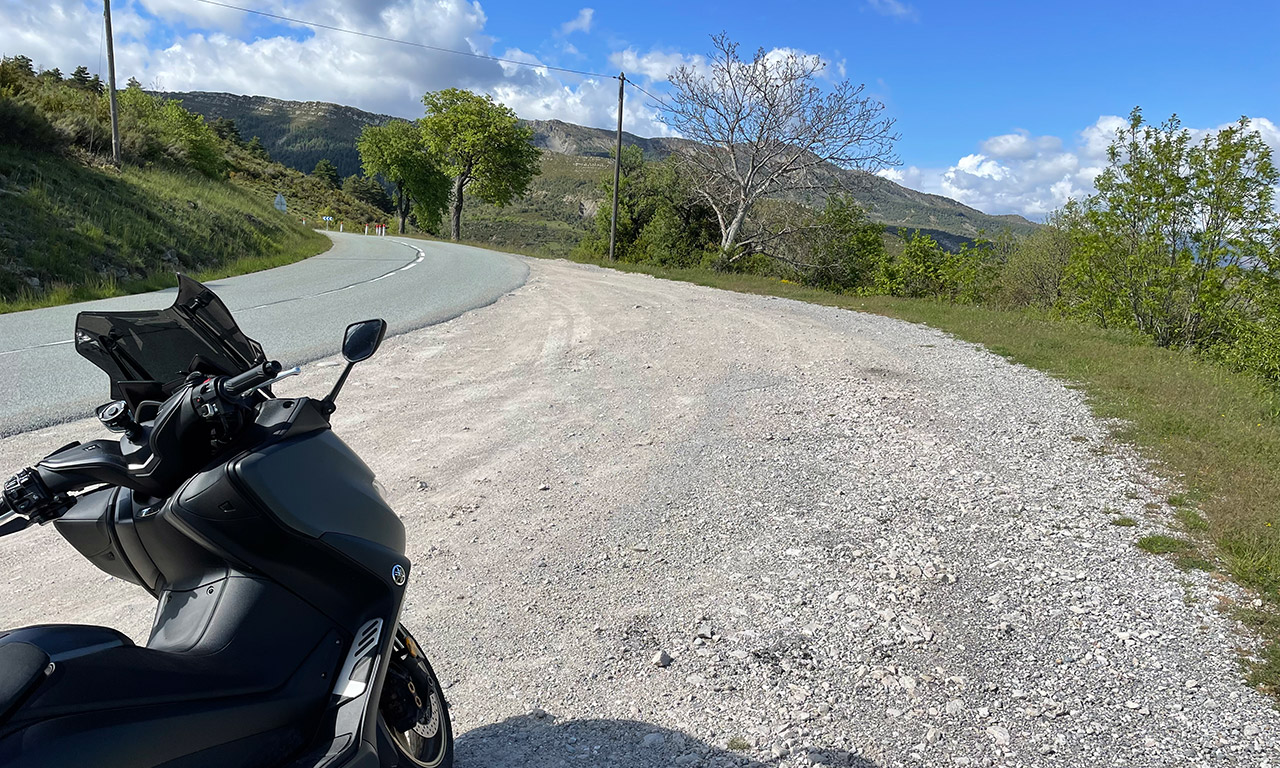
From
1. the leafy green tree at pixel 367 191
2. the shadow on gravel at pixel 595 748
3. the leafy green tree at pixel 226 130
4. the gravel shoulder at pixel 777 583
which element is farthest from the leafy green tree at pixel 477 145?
the shadow on gravel at pixel 595 748

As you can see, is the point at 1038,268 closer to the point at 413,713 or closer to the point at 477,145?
the point at 413,713

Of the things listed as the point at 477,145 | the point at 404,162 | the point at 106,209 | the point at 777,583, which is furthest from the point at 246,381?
the point at 404,162

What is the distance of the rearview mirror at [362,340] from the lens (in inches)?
82.6

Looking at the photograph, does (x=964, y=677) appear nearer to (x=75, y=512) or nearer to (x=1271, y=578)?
(x=1271, y=578)

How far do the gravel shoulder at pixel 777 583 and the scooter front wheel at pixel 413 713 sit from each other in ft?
1.18

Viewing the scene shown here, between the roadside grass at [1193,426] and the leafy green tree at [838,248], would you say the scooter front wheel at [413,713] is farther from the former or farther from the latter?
the leafy green tree at [838,248]

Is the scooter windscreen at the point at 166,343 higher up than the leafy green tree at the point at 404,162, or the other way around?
the leafy green tree at the point at 404,162

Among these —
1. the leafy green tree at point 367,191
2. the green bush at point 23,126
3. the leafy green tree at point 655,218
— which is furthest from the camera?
the leafy green tree at point 367,191

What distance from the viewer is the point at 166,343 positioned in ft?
7.51

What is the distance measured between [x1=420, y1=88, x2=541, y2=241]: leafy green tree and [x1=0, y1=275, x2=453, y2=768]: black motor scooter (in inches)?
1786

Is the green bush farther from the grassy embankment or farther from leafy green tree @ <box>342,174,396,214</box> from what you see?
leafy green tree @ <box>342,174,396,214</box>

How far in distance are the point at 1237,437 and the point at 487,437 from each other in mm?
6333

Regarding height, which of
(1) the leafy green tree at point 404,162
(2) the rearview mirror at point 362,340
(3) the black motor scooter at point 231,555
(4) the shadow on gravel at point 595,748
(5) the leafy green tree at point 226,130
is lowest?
(4) the shadow on gravel at point 595,748

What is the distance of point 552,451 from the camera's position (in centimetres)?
608
